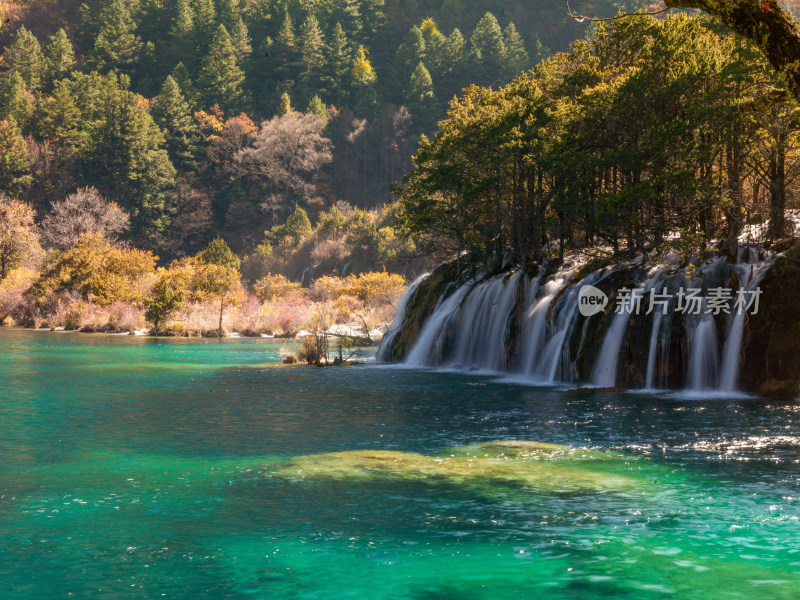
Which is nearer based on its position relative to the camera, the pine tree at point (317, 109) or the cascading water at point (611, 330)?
the cascading water at point (611, 330)

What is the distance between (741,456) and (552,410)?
6710mm

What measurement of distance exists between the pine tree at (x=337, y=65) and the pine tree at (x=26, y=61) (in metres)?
36.8

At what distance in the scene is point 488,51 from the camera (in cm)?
11488

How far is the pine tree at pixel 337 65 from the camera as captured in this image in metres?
120

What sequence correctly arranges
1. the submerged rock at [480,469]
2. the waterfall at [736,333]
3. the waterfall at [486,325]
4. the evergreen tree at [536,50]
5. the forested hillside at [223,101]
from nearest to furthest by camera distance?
the submerged rock at [480,469], the waterfall at [736,333], the waterfall at [486,325], the forested hillside at [223,101], the evergreen tree at [536,50]

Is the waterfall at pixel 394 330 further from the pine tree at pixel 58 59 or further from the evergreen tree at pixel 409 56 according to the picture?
the pine tree at pixel 58 59

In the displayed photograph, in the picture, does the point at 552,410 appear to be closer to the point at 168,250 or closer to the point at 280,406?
the point at 280,406

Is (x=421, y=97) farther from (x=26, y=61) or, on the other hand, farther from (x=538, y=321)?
(x=538, y=321)

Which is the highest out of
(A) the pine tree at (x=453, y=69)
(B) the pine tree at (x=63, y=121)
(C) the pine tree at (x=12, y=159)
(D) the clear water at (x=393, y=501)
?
(A) the pine tree at (x=453, y=69)

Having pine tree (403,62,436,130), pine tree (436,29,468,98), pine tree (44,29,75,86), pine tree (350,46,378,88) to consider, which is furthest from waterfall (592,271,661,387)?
pine tree (44,29,75,86)

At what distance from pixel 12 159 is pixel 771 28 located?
100 metres

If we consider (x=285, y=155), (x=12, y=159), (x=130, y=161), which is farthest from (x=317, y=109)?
(x=12, y=159)

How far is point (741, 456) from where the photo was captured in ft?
49.9

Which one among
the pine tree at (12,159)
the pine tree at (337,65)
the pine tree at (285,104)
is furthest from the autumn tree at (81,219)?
the pine tree at (337,65)
